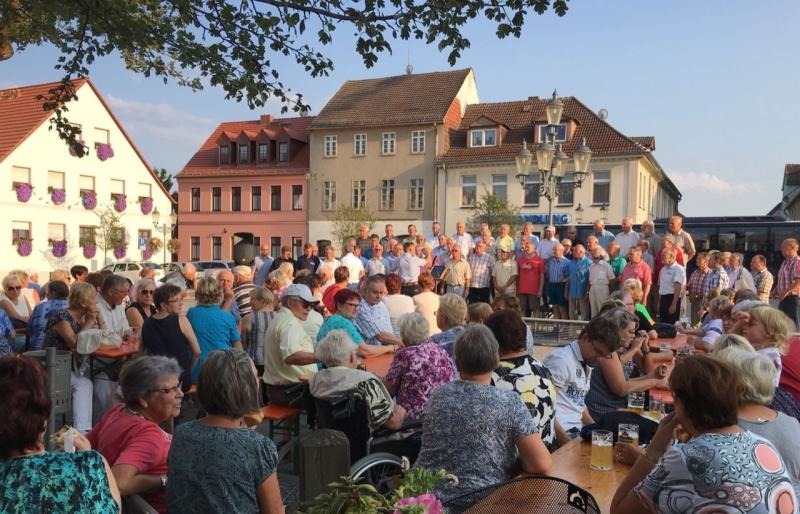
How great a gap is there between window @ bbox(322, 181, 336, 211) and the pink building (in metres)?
1.48

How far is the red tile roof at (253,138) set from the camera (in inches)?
1730

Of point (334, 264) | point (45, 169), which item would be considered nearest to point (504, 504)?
point (334, 264)

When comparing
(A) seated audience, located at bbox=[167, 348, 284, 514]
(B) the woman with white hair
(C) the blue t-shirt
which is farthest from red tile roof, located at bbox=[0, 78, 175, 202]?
(A) seated audience, located at bbox=[167, 348, 284, 514]

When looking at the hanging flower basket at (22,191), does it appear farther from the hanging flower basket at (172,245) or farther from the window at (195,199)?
the window at (195,199)

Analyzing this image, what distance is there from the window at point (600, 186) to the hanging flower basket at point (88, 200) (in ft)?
92.2

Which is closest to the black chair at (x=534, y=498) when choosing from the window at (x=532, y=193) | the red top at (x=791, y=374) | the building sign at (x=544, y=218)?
the red top at (x=791, y=374)

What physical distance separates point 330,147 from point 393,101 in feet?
16.5

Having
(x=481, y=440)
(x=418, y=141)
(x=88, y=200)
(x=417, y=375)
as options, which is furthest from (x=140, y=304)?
(x=418, y=141)

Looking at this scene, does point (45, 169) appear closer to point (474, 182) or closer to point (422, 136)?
point (422, 136)

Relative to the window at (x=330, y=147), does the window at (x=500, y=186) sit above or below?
below

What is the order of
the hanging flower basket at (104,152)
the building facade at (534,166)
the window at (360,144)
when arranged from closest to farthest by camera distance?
the building facade at (534,166) < the hanging flower basket at (104,152) < the window at (360,144)

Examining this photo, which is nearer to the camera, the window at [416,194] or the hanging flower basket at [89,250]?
the hanging flower basket at [89,250]

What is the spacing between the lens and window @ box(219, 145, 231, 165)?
151ft

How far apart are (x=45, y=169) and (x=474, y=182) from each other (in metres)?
23.8
